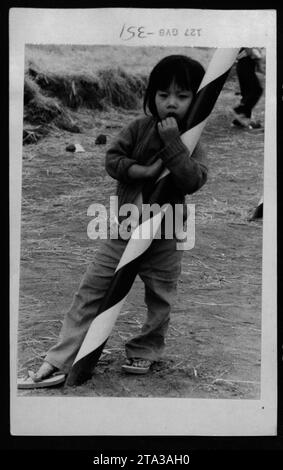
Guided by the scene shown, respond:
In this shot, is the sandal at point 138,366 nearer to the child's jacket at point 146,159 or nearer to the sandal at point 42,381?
the sandal at point 42,381

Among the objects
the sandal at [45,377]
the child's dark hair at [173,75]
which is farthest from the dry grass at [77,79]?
the sandal at [45,377]

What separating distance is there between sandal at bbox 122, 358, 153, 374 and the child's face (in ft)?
1.02

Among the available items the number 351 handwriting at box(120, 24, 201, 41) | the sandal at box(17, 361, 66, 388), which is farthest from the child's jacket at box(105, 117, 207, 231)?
the sandal at box(17, 361, 66, 388)

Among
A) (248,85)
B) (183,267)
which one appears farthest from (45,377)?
(248,85)

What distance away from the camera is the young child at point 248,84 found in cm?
81

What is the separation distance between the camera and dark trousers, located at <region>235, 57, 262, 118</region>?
2.67 ft

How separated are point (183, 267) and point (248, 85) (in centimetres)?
25

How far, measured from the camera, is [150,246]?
31.4 inches

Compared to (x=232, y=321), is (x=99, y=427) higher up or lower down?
lower down

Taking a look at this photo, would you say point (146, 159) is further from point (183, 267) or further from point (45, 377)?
point (45, 377)
